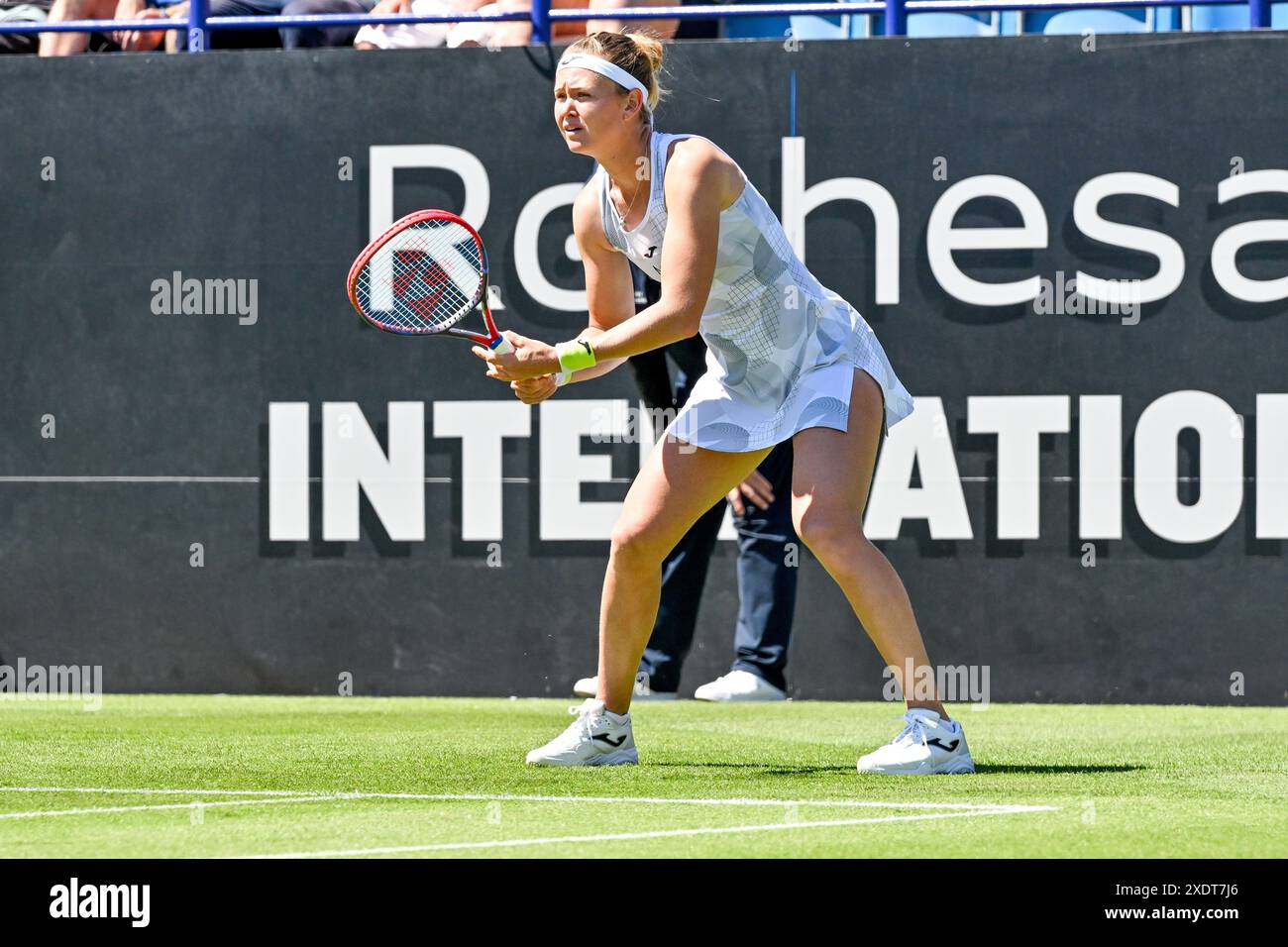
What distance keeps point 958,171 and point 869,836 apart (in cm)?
442

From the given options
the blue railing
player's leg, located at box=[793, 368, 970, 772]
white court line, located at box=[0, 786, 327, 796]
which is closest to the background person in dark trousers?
the blue railing

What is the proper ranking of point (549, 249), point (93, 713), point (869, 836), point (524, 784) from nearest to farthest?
1. point (869, 836)
2. point (524, 784)
3. point (93, 713)
4. point (549, 249)

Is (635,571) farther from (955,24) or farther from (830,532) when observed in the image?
(955,24)

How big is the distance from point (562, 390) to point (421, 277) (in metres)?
2.61

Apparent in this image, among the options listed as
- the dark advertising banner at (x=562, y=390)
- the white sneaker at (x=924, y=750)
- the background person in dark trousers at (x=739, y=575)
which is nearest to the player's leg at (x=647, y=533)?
the white sneaker at (x=924, y=750)

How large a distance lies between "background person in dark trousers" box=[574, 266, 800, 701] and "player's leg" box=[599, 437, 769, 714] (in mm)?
2284

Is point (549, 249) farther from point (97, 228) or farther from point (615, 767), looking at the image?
point (615, 767)

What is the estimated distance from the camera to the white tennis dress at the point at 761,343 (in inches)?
224

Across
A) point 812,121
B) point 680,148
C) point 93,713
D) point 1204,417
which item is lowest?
point 93,713

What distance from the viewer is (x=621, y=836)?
4.48 metres

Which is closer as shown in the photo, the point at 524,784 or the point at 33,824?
the point at 33,824
